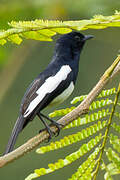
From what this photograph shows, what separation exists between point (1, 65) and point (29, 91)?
1329 mm

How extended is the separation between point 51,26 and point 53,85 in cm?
102

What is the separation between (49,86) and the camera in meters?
2.49

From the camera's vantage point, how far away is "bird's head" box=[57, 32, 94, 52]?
3.16m

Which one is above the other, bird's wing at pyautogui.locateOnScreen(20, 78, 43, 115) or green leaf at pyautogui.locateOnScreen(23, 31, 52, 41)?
green leaf at pyautogui.locateOnScreen(23, 31, 52, 41)

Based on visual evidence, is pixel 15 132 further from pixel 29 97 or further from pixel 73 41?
pixel 73 41

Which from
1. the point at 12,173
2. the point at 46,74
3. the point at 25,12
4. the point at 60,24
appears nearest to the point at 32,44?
the point at 25,12

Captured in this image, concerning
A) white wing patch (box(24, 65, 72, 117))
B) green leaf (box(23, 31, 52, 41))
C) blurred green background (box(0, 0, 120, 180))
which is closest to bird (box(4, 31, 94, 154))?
white wing patch (box(24, 65, 72, 117))

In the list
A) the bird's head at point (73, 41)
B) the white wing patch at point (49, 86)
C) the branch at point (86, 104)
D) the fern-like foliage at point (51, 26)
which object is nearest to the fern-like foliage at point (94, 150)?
the branch at point (86, 104)

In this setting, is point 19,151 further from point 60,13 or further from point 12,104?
point 12,104

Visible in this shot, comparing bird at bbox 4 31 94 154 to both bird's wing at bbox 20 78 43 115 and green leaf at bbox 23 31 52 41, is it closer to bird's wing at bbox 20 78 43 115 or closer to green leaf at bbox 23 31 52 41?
bird's wing at bbox 20 78 43 115

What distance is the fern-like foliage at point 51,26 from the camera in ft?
5.06

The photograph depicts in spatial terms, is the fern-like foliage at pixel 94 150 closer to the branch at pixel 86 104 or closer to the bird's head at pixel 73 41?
the branch at pixel 86 104

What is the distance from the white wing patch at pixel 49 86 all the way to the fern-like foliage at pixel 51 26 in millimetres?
768

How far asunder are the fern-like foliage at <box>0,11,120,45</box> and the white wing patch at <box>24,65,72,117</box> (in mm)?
768
